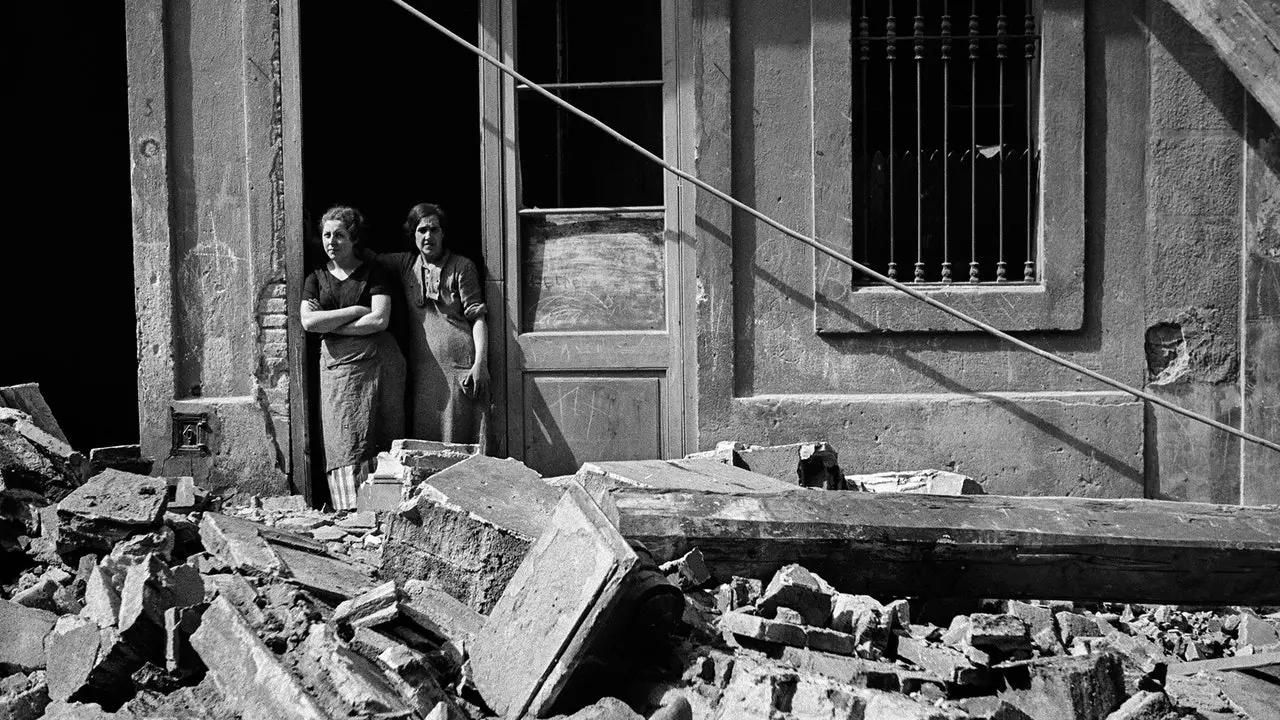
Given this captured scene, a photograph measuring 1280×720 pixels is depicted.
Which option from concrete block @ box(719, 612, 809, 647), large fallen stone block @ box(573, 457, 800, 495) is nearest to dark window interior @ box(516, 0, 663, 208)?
large fallen stone block @ box(573, 457, 800, 495)

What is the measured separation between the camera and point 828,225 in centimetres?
660

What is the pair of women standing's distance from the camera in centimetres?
678

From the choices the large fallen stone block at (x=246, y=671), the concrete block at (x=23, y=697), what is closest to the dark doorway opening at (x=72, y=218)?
the concrete block at (x=23, y=697)

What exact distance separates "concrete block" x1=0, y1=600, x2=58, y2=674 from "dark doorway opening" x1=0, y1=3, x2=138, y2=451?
5.96 metres

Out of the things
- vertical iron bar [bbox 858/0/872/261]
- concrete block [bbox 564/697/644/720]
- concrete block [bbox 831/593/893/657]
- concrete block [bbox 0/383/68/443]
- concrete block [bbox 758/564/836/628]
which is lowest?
concrete block [bbox 564/697/644/720]

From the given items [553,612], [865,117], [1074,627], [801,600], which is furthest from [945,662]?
[865,117]

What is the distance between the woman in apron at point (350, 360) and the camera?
6.78 meters

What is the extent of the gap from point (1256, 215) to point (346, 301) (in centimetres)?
504

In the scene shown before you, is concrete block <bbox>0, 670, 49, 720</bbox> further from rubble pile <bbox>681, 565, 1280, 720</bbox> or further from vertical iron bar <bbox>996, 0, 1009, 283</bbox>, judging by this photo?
vertical iron bar <bbox>996, 0, 1009, 283</bbox>

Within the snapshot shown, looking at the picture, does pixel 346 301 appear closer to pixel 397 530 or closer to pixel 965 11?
pixel 397 530

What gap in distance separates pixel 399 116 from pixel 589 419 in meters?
4.48

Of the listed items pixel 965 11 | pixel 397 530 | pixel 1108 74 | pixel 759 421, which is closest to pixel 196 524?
pixel 397 530

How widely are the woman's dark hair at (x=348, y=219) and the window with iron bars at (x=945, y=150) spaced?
285cm

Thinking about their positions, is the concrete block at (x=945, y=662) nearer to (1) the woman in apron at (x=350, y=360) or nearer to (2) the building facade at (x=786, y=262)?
(2) the building facade at (x=786, y=262)
